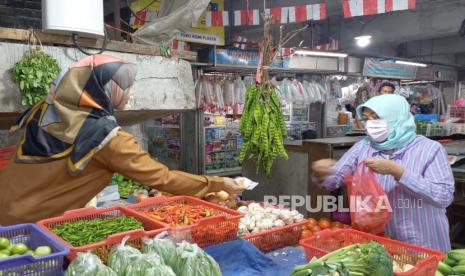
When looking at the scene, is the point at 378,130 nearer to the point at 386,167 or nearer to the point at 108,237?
the point at 386,167

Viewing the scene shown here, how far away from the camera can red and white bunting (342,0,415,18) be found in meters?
4.78

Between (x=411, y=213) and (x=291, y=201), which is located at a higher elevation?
(x=411, y=213)

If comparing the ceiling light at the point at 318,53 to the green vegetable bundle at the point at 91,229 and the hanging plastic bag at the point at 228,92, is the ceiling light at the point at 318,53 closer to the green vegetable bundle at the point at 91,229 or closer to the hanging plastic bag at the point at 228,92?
the hanging plastic bag at the point at 228,92

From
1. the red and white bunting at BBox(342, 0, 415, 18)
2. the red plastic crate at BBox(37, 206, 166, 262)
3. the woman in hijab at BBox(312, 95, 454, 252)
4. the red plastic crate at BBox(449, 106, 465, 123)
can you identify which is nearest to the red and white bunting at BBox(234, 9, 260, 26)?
the red and white bunting at BBox(342, 0, 415, 18)

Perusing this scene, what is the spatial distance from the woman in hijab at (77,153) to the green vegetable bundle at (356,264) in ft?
2.57

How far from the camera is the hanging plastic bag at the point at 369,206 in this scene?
7.58 feet

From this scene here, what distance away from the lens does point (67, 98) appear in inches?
80.7

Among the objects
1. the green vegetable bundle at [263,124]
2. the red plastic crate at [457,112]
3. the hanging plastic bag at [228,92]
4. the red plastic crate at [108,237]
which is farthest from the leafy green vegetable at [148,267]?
the red plastic crate at [457,112]

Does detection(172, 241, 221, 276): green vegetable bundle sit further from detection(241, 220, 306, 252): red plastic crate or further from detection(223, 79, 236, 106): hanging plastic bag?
detection(223, 79, 236, 106): hanging plastic bag

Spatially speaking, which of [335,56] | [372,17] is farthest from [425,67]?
[335,56]

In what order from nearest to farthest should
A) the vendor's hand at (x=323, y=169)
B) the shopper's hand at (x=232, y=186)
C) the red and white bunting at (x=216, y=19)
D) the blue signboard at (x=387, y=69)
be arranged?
the shopper's hand at (x=232, y=186)
the vendor's hand at (x=323, y=169)
the red and white bunting at (x=216, y=19)
the blue signboard at (x=387, y=69)

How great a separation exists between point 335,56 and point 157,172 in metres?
6.77

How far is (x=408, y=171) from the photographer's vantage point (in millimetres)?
2332

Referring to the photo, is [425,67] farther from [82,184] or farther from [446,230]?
[82,184]
